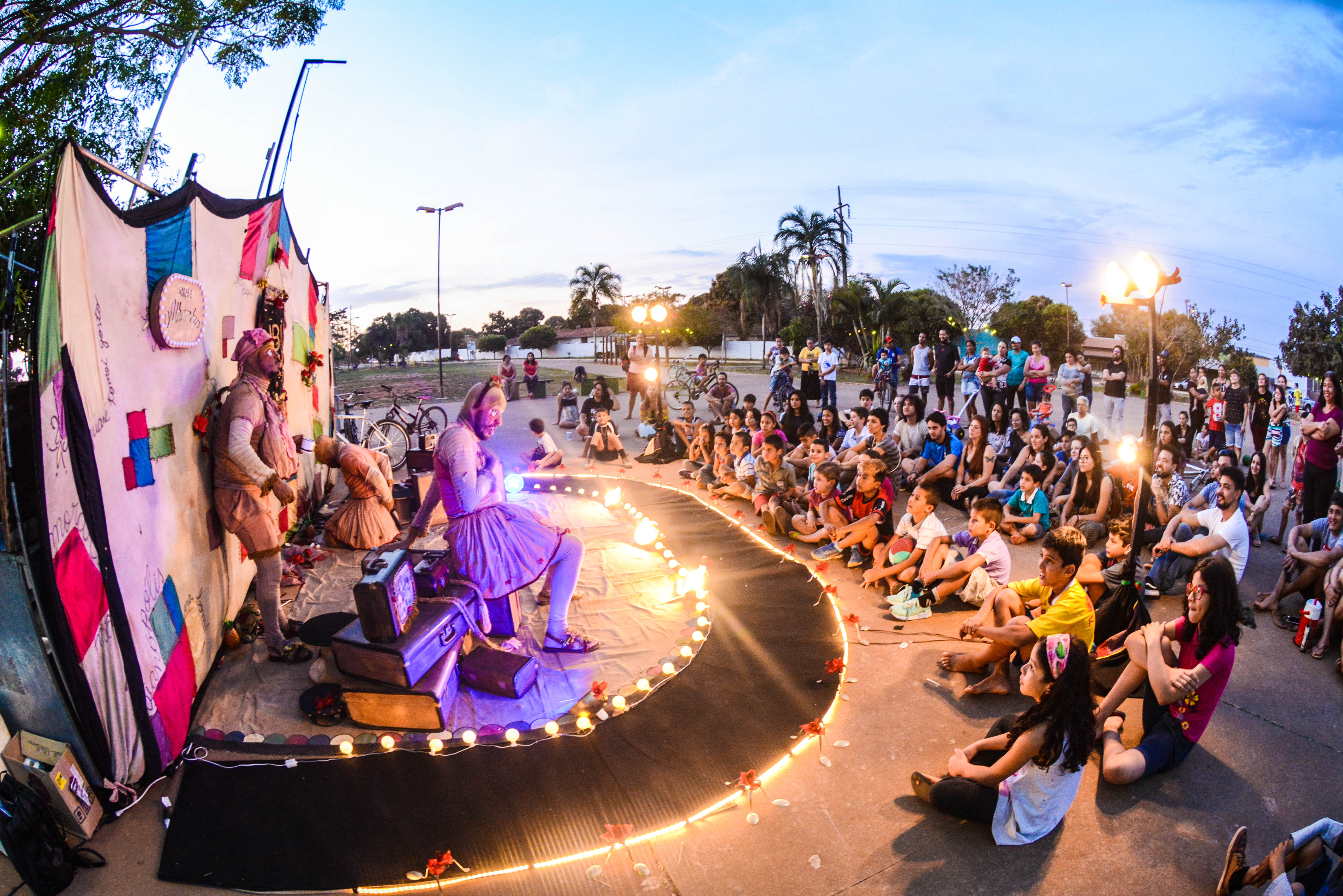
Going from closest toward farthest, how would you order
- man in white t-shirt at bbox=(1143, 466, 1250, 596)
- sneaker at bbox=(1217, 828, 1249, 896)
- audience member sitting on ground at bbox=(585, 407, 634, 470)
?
sneaker at bbox=(1217, 828, 1249, 896), man in white t-shirt at bbox=(1143, 466, 1250, 596), audience member sitting on ground at bbox=(585, 407, 634, 470)

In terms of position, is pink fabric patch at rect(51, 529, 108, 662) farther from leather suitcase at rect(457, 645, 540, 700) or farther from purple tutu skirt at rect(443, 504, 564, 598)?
leather suitcase at rect(457, 645, 540, 700)

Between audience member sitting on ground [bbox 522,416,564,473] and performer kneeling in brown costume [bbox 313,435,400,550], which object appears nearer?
performer kneeling in brown costume [bbox 313,435,400,550]

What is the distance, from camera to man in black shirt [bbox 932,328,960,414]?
10688 millimetres

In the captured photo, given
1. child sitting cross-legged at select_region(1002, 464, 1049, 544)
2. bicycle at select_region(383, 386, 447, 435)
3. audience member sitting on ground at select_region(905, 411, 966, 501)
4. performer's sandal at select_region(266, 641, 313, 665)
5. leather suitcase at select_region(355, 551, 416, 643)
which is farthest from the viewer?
bicycle at select_region(383, 386, 447, 435)

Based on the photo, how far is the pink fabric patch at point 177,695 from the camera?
331 cm

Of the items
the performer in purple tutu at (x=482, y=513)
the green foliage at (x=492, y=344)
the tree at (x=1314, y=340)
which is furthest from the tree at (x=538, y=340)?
the performer in purple tutu at (x=482, y=513)

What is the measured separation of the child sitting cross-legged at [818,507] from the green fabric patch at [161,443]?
4.72m

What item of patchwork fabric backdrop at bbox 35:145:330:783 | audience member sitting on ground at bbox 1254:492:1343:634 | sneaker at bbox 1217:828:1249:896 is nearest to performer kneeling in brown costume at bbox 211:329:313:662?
patchwork fabric backdrop at bbox 35:145:330:783

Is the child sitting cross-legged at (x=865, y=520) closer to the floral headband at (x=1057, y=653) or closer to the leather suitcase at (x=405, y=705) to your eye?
the floral headband at (x=1057, y=653)

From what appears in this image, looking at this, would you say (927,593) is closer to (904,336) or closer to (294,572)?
(294,572)

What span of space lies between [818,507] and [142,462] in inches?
195

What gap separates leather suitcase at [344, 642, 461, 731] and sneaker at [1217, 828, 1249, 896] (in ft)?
10.9

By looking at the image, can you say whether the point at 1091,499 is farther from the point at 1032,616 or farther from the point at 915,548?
the point at 1032,616

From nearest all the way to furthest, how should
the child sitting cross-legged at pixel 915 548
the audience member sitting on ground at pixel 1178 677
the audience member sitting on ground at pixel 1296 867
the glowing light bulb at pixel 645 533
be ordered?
the audience member sitting on ground at pixel 1296 867 → the audience member sitting on ground at pixel 1178 677 → the child sitting cross-legged at pixel 915 548 → the glowing light bulb at pixel 645 533
